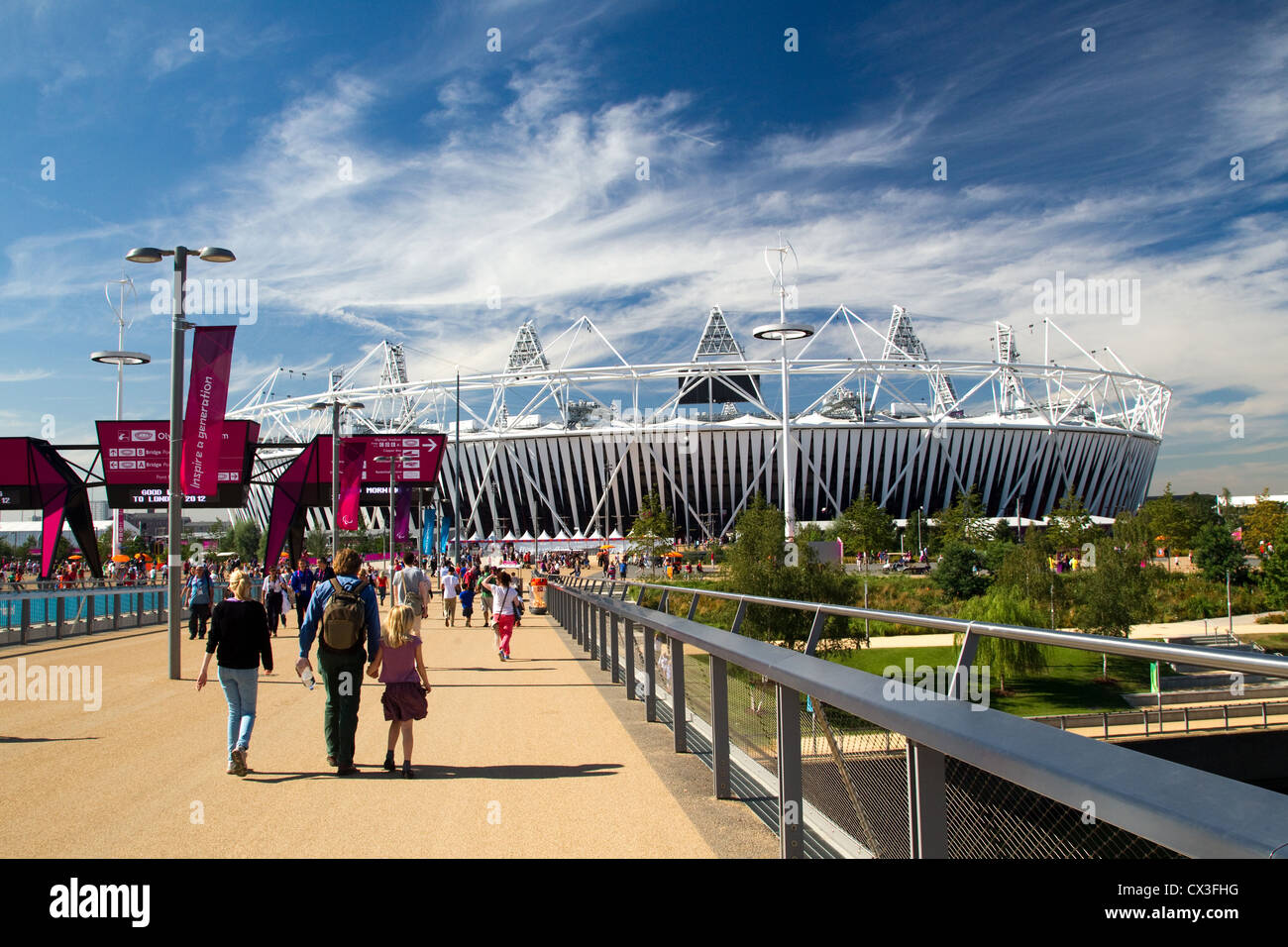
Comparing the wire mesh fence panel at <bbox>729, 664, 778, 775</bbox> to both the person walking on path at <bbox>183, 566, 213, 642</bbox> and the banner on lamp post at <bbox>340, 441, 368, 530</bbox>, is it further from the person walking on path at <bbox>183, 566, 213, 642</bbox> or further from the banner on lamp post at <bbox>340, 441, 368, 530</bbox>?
the banner on lamp post at <bbox>340, 441, 368, 530</bbox>

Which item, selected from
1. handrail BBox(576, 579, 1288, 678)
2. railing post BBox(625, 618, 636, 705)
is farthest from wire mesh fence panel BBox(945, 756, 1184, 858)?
railing post BBox(625, 618, 636, 705)

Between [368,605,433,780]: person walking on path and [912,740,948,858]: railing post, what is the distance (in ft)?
18.2

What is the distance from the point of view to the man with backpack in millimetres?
8094

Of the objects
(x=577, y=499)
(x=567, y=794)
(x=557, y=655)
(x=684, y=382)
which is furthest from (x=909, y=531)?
(x=567, y=794)

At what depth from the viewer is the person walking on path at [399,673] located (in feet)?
26.5

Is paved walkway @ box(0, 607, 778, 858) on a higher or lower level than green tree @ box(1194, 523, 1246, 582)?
higher

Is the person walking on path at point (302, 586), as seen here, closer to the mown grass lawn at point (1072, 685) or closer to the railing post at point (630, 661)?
the railing post at point (630, 661)

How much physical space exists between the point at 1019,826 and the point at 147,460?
40687 mm

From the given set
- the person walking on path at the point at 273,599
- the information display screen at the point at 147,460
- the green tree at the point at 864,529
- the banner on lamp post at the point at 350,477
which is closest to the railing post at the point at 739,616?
the person walking on path at the point at 273,599

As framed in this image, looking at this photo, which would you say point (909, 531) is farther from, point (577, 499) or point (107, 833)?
point (107, 833)

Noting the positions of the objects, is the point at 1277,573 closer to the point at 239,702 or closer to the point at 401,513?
the point at 401,513

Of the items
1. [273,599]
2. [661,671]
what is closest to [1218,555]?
[273,599]

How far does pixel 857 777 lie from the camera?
168 inches

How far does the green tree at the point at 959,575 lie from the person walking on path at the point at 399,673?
4500 centimetres
